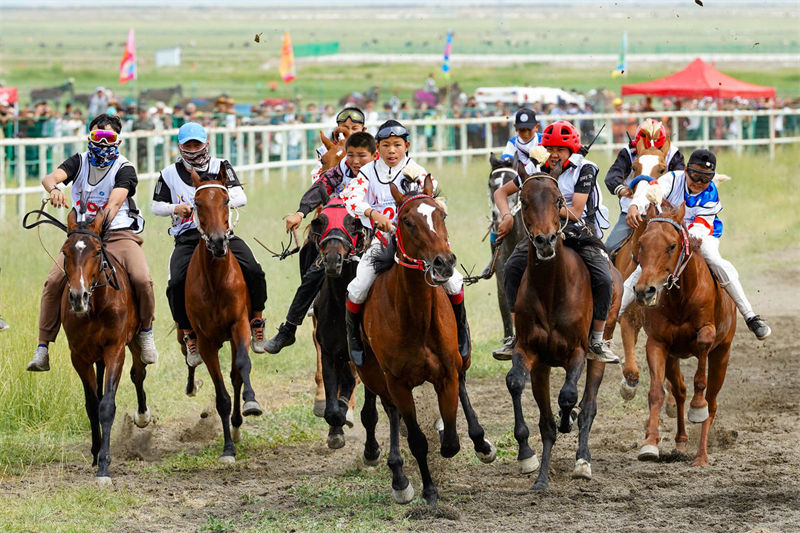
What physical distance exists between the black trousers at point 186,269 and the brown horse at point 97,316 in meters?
0.48

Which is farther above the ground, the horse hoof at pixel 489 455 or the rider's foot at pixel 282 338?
the rider's foot at pixel 282 338

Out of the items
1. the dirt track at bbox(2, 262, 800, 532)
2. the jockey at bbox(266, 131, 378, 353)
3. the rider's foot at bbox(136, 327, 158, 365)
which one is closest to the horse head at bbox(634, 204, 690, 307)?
the dirt track at bbox(2, 262, 800, 532)

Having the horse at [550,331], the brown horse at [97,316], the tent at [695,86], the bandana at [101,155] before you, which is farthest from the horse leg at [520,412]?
the tent at [695,86]

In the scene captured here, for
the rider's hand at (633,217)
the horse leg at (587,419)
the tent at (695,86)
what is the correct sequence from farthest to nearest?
the tent at (695,86) < the rider's hand at (633,217) < the horse leg at (587,419)

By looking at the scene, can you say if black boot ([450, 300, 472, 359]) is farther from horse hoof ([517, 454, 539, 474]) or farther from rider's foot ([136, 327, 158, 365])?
rider's foot ([136, 327, 158, 365])

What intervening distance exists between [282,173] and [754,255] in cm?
981

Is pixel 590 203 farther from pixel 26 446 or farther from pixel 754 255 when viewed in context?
pixel 754 255

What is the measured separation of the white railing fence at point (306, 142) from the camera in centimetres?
2005

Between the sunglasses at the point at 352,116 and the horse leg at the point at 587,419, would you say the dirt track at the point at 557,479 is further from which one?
the sunglasses at the point at 352,116

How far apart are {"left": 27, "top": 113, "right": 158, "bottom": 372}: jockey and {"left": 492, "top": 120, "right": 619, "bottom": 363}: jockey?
2.95m

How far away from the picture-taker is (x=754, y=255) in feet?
66.6

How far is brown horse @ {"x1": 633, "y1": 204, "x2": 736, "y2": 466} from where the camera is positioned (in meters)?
9.04

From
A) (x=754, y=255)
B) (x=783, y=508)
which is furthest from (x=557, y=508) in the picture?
(x=754, y=255)

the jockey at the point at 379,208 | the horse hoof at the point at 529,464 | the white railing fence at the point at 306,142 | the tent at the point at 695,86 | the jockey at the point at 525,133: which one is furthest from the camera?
the tent at the point at 695,86
